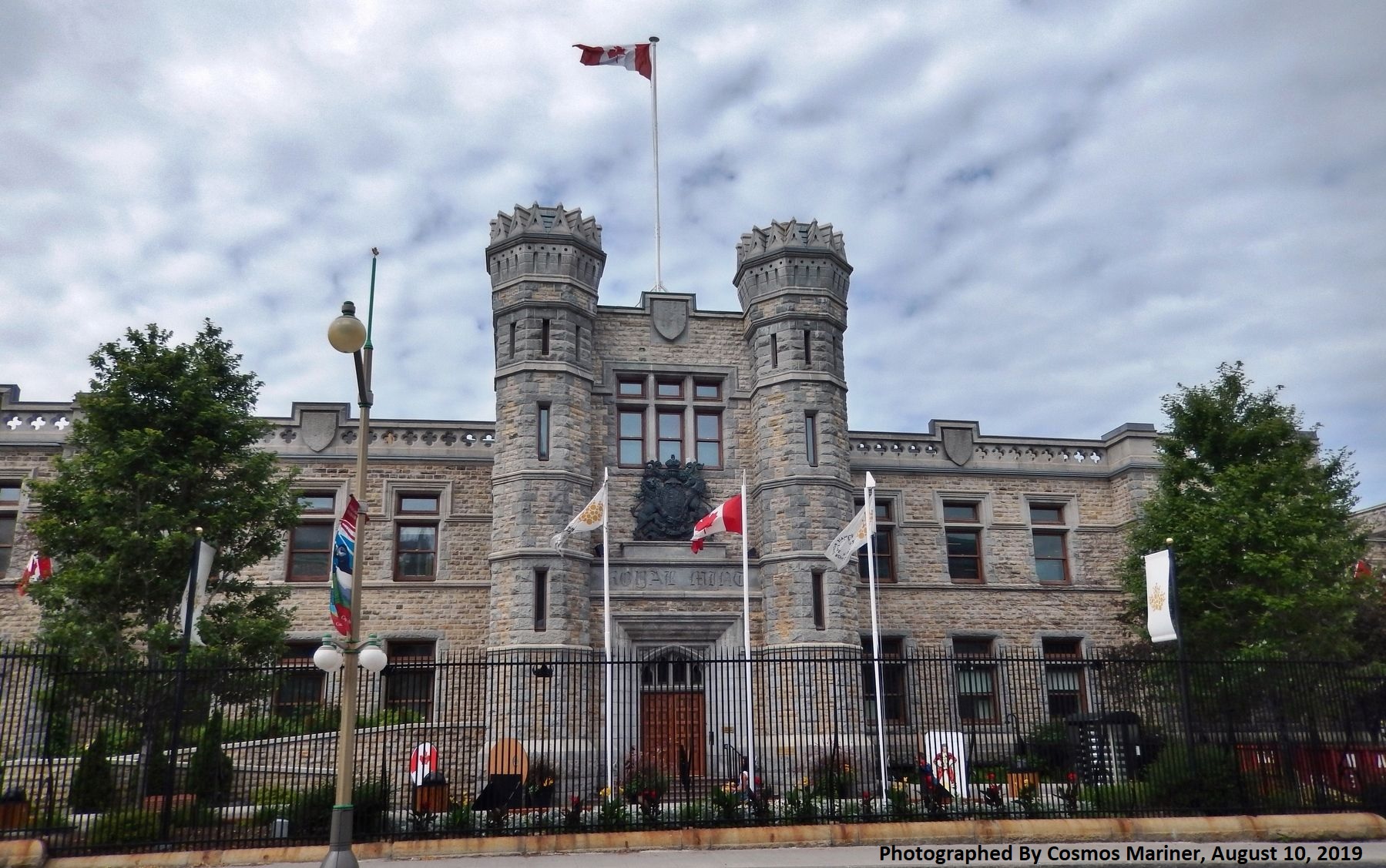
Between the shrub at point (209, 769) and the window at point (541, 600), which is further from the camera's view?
the window at point (541, 600)

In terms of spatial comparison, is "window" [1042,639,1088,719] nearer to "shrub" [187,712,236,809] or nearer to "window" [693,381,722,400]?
"window" [693,381,722,400]

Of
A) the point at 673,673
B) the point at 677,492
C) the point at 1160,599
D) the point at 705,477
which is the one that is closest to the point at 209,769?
the point at 673,673

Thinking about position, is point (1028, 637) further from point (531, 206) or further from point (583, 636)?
point (531, 206)

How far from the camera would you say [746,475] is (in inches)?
969

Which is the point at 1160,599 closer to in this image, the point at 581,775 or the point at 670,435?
the point at 581,775

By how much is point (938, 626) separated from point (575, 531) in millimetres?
9692

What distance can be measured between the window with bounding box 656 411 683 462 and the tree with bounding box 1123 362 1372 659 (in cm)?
1080

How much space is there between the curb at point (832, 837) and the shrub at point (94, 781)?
141 cm

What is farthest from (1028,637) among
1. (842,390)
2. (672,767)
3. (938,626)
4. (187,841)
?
(187,841)

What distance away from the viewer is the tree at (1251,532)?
20688 millimetres

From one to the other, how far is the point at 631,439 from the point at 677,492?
192cm

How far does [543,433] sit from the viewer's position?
23.3 meters

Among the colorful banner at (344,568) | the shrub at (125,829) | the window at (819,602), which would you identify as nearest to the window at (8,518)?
the shrub at (125,829)

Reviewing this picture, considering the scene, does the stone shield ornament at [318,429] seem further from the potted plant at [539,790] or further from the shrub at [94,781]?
the potted plant at [539,790]
